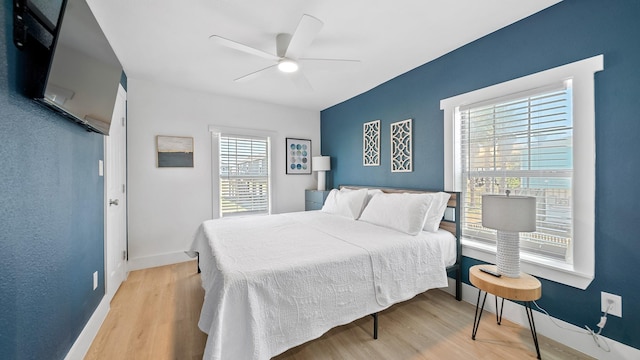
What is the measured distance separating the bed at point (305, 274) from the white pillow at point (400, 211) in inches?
0.6

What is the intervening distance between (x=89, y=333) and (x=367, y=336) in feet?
6.91

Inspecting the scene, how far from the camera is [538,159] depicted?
2049 mm

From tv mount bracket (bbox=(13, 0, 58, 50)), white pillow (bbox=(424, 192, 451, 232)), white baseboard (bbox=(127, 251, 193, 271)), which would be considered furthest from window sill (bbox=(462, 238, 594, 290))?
white baseboard (bbox=(127, 251, 193, 271))

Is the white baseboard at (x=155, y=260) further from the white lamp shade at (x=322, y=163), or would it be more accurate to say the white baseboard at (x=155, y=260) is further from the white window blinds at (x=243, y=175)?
the white lamp shade at (x=322, y=163)

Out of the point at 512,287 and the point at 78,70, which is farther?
the point at 512,287

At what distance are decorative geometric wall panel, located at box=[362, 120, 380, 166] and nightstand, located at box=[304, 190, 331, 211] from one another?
0.92m

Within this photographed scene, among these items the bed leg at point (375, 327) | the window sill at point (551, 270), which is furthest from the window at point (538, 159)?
the bed leg at point (375, 327)

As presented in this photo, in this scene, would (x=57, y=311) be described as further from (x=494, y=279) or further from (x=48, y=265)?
(x=494, y=279)

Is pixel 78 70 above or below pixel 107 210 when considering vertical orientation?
above

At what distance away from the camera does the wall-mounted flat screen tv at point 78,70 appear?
1.14m

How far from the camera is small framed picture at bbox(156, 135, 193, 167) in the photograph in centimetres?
351

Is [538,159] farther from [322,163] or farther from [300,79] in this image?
[322,163]

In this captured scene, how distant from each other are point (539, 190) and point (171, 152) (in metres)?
4.33

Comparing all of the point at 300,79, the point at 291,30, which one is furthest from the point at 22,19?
the point at 300,79
